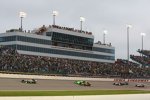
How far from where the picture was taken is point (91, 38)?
9688 cm

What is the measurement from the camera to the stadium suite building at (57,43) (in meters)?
79.6

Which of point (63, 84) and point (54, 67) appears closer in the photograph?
point (63, 84)

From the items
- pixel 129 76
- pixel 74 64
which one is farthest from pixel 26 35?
pixel 129 76

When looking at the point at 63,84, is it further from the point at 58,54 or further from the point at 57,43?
the point at 57,43

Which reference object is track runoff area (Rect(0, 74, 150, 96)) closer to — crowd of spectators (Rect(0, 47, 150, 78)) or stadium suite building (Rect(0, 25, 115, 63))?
crowd of spectators (Rect(0, 47, 150, 78))

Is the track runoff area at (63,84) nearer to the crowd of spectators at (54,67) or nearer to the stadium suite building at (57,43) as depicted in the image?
the crowd of spectators at (54,67)

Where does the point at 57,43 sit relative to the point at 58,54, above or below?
above

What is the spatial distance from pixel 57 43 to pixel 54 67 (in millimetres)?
16413

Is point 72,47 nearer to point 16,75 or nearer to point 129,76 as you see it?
point 129,76

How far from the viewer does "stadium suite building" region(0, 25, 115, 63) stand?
261 feet

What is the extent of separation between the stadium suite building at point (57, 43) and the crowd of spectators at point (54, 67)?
5.12 m

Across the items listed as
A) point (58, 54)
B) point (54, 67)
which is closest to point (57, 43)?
point (58, 54)

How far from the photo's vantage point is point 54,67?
7200 cm

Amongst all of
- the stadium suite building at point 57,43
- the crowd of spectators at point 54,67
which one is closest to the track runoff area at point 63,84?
the crowd of spectators at point 54,67
